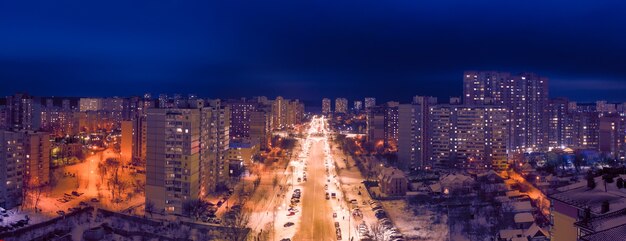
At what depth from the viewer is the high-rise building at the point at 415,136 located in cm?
1616

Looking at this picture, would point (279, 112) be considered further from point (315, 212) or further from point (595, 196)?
point (595, 196)

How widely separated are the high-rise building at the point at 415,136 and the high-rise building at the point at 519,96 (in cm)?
475

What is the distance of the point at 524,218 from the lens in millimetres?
8484

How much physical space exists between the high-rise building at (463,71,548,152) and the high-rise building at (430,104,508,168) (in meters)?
4.30

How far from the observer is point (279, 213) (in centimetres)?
940

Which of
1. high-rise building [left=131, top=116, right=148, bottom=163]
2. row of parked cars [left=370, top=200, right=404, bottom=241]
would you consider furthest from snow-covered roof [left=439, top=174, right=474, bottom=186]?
high-rise building [left=131, top=116, right=148, bottom=163]

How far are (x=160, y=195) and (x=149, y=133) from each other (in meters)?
1.23

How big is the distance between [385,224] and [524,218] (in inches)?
92.9

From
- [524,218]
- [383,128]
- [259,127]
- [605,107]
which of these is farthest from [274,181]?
[605,107]

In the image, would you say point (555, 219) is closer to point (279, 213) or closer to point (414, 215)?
point (414, 215)

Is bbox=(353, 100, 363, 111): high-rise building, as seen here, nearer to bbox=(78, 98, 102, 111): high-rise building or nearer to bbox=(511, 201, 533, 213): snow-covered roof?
bbox=(78, 98, 102, 111): high-rise building

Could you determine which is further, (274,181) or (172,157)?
(274,181)

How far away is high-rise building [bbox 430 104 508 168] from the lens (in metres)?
15.6

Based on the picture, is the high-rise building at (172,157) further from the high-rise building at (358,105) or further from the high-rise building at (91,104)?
the high-rise building at (358,105)
